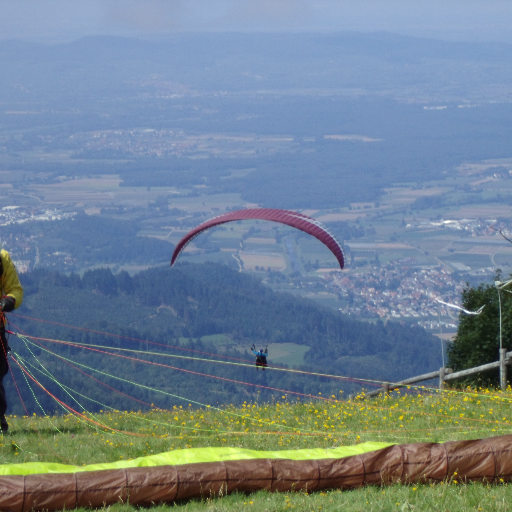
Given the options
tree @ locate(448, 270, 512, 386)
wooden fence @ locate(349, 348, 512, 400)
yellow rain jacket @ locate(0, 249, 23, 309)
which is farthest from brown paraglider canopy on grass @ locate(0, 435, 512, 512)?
tree @ locate(448, 270, 512, 386)

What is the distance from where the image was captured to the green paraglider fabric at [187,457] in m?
8.84

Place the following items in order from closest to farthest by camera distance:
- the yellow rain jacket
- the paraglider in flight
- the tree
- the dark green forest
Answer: the yellow rain jacket
the paraglider in flight
the tree
the dark green forest

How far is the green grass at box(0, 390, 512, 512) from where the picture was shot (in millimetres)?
8227

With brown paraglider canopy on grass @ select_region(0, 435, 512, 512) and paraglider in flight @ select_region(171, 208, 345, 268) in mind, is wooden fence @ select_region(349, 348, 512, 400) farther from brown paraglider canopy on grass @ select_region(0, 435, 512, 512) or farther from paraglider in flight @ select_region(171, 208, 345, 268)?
brown paraglider canopy on grass @ select_region(0, 435, 512, 512)

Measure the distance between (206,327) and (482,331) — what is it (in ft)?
370

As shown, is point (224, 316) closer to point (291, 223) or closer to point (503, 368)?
point (291, 223)

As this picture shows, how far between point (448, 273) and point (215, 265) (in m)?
55.7

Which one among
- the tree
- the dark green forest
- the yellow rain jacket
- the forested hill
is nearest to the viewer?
the yellow rain jacket

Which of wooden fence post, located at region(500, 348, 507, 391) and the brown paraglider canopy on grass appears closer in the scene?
the brown paraglider canopy on grass

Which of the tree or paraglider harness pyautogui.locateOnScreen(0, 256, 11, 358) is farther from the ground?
paraglider harness pyautogui.locateOnScreen(0, 256, 11, 358)

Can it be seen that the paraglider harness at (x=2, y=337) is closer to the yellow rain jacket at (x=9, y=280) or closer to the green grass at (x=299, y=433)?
the yellow rain jacket at (x=9, y=280)

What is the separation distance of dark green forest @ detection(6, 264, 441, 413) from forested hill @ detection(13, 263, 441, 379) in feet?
0.65

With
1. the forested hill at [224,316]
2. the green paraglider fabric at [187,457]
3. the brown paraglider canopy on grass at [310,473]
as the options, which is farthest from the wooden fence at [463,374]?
the forested hill at [224,316]

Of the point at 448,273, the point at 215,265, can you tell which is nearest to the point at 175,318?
the point at 215,265
